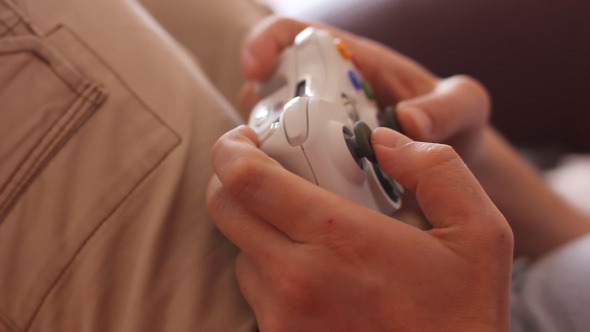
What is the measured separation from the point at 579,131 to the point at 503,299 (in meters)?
0.70

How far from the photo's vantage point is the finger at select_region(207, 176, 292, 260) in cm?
33

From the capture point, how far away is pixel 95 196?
1.23 ft

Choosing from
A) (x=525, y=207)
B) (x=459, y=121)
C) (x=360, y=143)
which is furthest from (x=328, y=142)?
(x=525, y=207)

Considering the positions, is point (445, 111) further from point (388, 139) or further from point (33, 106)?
point (33, 106)

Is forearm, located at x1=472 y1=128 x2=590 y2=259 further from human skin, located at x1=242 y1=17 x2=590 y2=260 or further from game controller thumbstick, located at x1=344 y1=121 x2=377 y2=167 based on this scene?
game controller thumbstick, located at x1=344 y1=121 x2=377 y2=167

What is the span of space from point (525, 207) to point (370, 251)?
0.44 meters

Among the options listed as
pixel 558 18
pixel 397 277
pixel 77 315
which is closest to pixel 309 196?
pixel 397 277

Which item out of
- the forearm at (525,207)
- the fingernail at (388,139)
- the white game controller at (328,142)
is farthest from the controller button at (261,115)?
the forearm at (525,207)

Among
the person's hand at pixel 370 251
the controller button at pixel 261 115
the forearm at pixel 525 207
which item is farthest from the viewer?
the forearm at pixel 525 207

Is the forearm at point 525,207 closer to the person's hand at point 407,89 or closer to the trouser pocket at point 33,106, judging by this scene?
the person's hand at point 407,89

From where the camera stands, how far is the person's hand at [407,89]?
497 millimetres

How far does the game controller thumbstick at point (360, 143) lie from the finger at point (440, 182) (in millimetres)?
12

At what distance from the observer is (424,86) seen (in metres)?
0.62

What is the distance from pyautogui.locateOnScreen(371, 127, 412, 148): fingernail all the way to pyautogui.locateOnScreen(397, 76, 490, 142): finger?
11 cm
